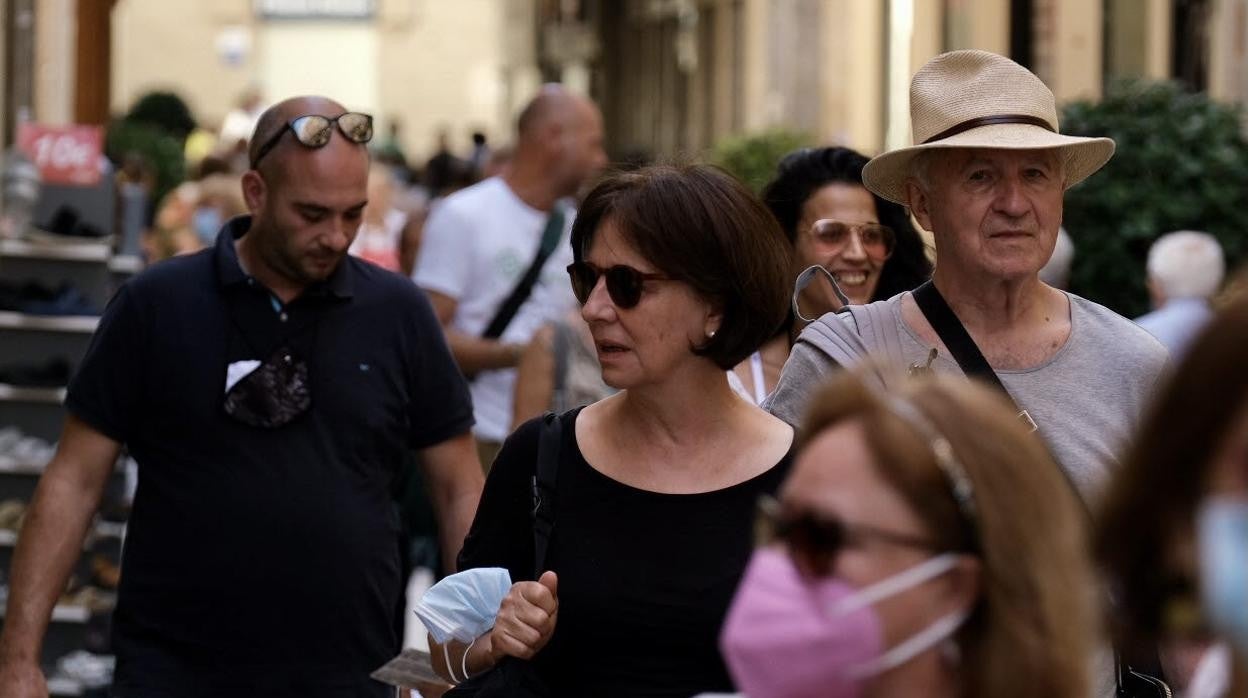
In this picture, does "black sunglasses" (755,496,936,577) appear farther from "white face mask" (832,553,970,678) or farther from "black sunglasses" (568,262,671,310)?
"black sunglasses" (568,262,671,310)

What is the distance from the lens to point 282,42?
205ft

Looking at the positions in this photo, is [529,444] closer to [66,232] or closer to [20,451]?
[20,451]

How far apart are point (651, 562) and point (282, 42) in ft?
197

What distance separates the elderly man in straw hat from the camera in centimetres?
430

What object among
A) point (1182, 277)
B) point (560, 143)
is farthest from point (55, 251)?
point (1182, 277)

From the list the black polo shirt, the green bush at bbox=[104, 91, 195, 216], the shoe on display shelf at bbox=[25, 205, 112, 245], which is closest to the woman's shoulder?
the black polo shirt

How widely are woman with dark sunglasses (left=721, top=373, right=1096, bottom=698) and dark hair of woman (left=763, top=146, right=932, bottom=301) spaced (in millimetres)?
3442

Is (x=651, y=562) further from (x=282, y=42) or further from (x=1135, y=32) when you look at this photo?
(x=282, y=42)

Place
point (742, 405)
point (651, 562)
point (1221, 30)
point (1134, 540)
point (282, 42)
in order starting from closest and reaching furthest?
point (1134, 540) < point (651, 562) < point (742, 405) < point (1221, 30) < point (282, 42)

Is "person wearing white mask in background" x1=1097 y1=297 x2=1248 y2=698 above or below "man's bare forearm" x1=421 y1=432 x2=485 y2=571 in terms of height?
above

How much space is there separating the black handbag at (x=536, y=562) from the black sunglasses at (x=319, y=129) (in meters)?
1.66

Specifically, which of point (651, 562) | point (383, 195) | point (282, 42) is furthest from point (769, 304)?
point (282, 42)

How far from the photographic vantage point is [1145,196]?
11.1m

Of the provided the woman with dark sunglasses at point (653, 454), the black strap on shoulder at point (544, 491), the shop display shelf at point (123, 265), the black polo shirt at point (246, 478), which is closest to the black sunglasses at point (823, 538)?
the woman with dark sunglasses at point (653, 454)
